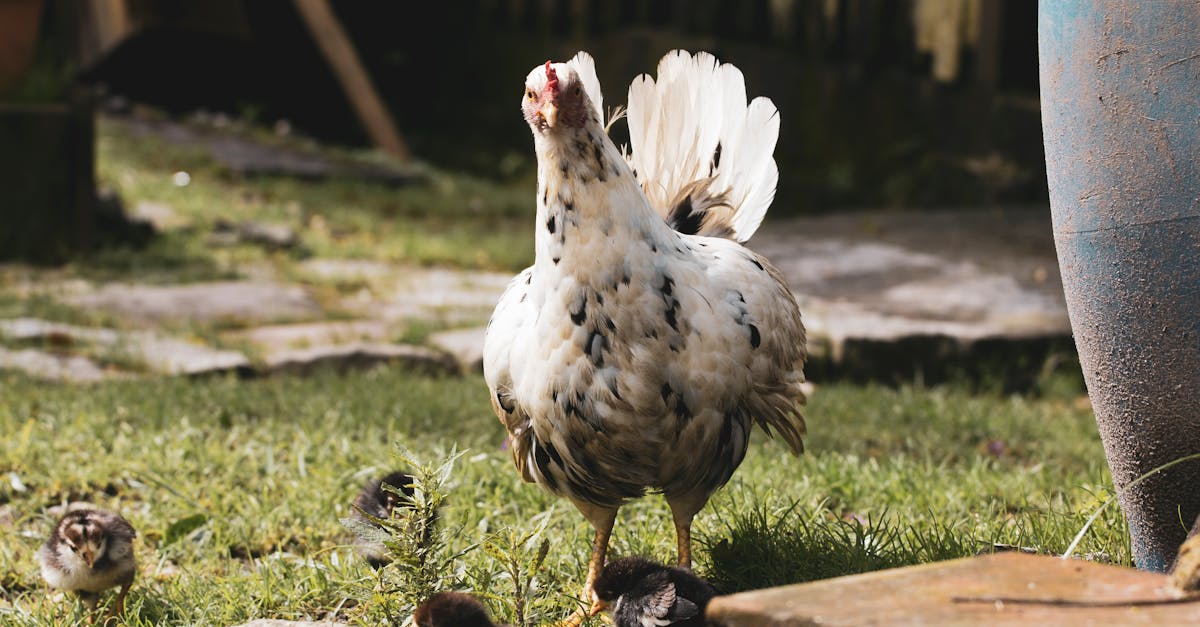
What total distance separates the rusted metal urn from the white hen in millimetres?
759

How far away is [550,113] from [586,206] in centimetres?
22

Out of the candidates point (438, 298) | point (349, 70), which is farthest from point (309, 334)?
point (349, 70)

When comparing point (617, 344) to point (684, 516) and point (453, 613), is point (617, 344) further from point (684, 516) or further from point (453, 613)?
point (453, 613)

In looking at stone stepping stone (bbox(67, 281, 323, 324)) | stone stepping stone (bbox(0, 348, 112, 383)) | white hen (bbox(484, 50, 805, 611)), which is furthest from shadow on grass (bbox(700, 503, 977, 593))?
stone stepping stone (bbox(67, 281, 323, 324))

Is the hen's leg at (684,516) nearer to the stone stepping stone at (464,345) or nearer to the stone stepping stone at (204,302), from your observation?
the stone stepping stone at (464,345)

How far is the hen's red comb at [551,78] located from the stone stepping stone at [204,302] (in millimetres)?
3996

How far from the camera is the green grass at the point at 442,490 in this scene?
10.2 ft

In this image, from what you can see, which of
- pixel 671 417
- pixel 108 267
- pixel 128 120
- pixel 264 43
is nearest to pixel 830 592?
pixel 671 417

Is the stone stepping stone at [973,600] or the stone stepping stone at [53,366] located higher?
the stone stepping stone at [973,600]

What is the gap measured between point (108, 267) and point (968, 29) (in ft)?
20.3

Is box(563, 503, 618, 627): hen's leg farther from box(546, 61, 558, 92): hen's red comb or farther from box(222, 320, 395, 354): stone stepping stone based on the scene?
box(222, 320, 395, 354): stone stepping stone

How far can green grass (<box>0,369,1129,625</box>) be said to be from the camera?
123 inches

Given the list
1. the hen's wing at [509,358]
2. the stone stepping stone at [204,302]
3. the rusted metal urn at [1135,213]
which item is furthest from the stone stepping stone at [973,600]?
the stone stepping stone at [204,302]

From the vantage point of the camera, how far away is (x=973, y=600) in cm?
193
